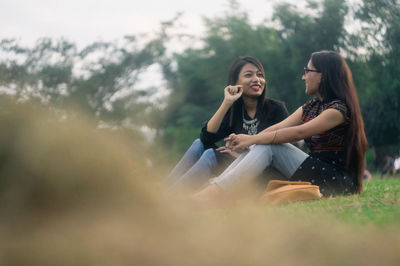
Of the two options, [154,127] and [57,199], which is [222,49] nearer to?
[154,127]

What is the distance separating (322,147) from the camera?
4016mm

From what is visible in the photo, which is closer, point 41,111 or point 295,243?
point 295,243

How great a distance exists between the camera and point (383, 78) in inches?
755

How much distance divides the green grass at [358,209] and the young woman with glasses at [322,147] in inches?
9.7

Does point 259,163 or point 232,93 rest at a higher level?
point 232,93

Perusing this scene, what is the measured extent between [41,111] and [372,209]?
2.24 meters

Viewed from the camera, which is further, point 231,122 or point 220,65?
point 220,65

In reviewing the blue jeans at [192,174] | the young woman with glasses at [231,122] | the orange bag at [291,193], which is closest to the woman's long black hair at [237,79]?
the young woman with glasses at [231,122]

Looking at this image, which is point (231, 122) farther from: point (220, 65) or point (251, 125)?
point (220, 65)

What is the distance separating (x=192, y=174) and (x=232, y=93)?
39.6 inches

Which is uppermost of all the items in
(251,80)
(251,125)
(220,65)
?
(220,65)

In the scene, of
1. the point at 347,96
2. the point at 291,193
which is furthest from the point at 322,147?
the point at 291,193

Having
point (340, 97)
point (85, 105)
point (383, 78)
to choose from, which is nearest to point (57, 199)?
point (340, 97)

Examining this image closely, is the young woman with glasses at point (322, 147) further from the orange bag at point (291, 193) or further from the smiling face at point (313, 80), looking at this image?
the orange bag at point (291, 193)
